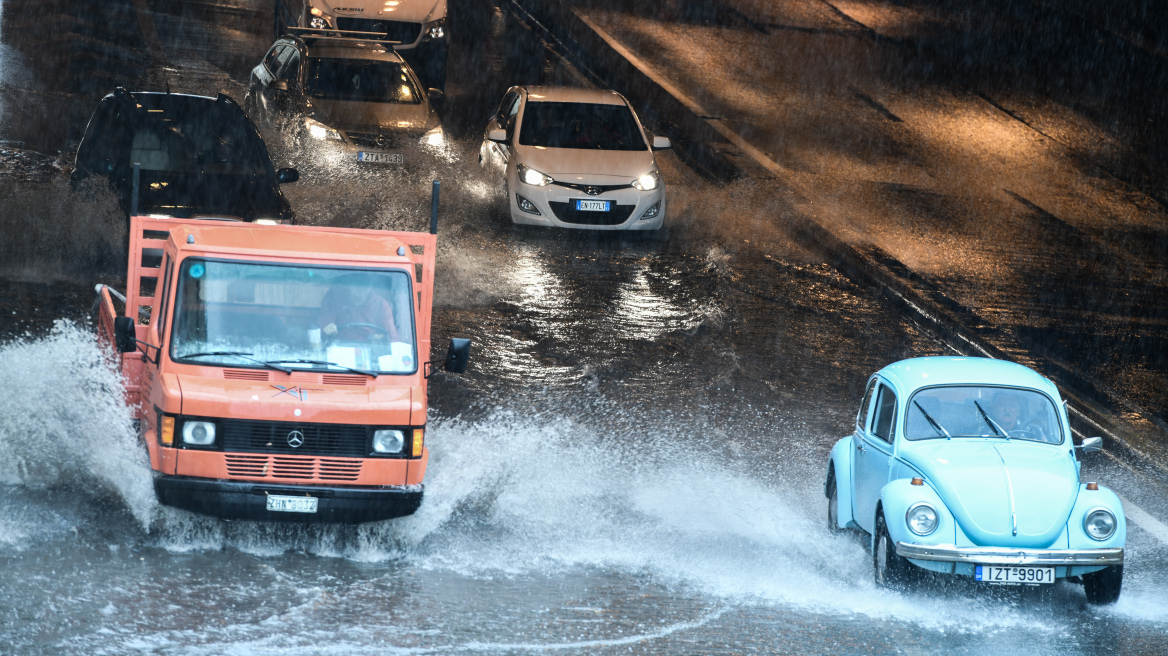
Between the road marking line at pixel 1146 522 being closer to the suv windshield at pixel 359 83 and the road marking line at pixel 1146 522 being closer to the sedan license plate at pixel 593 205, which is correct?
the sedan license plate at pixel 593 205

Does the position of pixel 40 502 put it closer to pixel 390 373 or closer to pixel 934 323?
pixel 390 373

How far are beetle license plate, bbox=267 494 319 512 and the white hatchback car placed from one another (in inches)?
356

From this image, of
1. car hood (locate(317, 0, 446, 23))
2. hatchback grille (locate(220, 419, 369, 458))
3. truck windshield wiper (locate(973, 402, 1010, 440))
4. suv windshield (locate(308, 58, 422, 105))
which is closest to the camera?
hatchback grille (locate(220, 419, 369, 458))

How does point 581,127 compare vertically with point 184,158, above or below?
above

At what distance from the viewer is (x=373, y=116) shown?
1845 centimetres

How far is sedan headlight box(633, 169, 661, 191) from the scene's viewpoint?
16906mm

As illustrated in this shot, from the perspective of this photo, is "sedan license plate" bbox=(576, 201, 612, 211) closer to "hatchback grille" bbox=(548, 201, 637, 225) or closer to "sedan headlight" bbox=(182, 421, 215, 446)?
"hatchback grille" bbox=(548, 201, 637, 225)

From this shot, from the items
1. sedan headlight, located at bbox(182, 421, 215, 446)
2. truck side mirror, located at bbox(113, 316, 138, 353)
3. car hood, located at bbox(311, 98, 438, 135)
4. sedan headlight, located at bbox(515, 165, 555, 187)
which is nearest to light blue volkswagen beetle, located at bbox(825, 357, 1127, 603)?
sedan headlight, located at bbox(182, 421, 215, 446)

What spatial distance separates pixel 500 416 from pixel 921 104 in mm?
14823

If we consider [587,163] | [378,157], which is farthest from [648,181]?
[378,157]

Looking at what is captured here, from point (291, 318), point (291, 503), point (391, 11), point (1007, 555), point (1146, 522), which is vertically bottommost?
point (1146, 522)

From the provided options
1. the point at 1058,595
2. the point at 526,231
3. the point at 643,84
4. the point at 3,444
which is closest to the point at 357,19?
the point at 643,84

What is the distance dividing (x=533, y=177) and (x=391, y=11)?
6.58 metres

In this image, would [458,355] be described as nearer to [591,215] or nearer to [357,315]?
[357,315]
